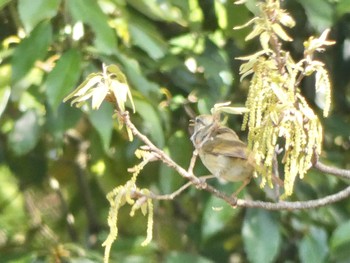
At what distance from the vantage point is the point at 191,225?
7.83ft

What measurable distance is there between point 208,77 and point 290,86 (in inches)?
37.8

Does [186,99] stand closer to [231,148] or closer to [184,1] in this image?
[184,1]

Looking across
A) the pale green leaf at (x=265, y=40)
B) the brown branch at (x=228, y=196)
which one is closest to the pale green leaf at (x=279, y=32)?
the pale green leaf at (x=265, y=40)

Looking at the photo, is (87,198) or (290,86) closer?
(290,86)

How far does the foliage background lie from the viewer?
1.87 m

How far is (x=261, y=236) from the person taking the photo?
6.91 feet

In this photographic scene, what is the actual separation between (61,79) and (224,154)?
18.2 inches

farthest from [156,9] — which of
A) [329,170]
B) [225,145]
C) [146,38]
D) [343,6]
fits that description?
[329,170]

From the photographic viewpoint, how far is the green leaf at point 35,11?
1.69 metres

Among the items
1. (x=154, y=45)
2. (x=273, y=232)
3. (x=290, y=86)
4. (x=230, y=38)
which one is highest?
(x=290, y=86)

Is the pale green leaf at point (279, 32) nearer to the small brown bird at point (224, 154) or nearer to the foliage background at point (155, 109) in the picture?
the small brown bird at point (224, 154)

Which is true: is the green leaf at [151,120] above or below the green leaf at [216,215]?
above

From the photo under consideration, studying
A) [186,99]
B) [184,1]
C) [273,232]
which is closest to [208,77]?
[186,99]

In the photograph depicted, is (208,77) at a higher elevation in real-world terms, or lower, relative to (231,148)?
lower
